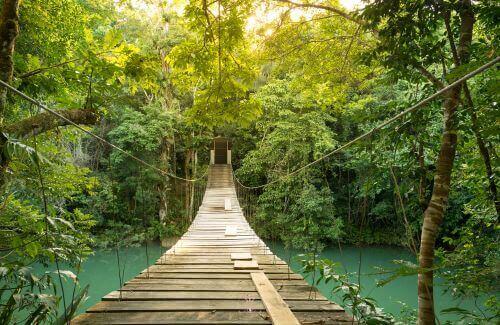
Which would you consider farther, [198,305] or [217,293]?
[217,293]

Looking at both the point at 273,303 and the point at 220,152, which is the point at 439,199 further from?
the point at 220,152

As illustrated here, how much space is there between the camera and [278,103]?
294 inches

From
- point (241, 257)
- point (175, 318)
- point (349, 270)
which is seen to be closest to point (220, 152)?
point (349, 270)

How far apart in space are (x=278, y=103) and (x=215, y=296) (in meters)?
6.34

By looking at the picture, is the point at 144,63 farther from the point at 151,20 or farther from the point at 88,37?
the point at 151,20

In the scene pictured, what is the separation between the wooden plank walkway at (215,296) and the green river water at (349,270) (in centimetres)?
364

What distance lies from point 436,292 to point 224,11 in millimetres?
6685

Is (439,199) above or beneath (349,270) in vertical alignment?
above

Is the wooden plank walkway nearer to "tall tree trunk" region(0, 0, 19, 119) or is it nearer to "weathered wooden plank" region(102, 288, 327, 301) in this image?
"weathered wooden plank" region(102, 288, 327, 301)

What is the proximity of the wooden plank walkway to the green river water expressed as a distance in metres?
3.64

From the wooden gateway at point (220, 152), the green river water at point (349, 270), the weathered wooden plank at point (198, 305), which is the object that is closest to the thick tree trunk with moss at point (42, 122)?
the weathered wooden plank at point (198, 305)

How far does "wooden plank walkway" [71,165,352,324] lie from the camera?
125 cm

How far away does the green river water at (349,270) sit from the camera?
577 centimetres

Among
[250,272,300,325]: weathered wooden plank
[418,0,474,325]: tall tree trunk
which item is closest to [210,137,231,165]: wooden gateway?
[250,272,300,325]: weathered wooden plank
